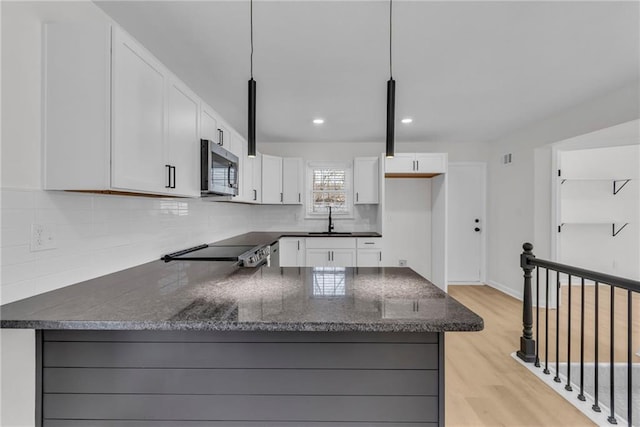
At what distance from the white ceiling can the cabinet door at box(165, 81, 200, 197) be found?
41 centimetres

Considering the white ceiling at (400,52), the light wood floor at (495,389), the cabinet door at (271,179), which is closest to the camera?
the white ceiling at (400,52)

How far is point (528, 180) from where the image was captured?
424 centimetres

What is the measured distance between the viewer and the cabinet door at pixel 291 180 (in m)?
4.93

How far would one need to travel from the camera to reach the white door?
520cm

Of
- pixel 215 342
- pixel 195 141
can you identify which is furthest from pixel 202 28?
pixel 215 342

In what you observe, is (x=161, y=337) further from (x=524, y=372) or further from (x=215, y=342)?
(x=524, y=372)

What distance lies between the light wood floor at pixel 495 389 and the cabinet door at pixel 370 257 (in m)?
1.52

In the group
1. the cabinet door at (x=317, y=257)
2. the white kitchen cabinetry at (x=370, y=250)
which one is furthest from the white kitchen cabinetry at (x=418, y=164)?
the cabinet door at (x=317, y=257)

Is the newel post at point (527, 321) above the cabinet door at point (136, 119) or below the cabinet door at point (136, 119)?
below

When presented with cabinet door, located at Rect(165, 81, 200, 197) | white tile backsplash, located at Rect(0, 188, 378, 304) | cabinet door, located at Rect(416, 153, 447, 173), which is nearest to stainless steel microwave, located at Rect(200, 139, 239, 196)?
cabinet door, located at Rect(165, 81, 200, 197)

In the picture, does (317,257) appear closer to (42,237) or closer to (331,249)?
(331,249)

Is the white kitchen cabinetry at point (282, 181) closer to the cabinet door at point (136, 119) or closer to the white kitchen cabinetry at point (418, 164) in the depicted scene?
the white kitchen cabinetry at point (418, 164)

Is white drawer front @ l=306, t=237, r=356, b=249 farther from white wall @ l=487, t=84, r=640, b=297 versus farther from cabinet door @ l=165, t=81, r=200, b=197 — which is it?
cabinet door @ l=165, t=81, r=200, b=197

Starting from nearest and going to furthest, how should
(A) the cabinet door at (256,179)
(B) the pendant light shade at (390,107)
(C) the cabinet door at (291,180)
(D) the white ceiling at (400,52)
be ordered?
(B) the pendant light shade at (390,107) → (D) the white ceiling at (400,52) → (A) the cabinet door at (256,179) → (C) the cabinet door at (291,180)
